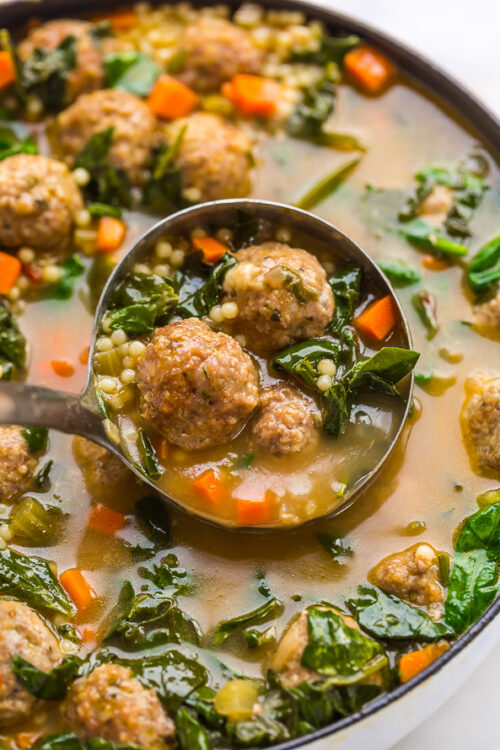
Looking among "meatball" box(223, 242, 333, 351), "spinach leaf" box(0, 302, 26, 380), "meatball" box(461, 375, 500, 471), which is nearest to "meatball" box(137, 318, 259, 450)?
"meatball" box(223, 242, 333, 351)

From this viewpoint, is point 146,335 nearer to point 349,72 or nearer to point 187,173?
point 187,173

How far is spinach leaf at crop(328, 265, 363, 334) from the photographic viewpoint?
15.9 ft

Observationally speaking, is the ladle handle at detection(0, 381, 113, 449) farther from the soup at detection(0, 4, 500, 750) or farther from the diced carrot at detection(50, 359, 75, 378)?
the diced carrot at detection(50, 359, 75, 378)

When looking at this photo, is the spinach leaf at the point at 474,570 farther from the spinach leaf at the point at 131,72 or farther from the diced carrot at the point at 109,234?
the spinach leaf at the point at 131,72

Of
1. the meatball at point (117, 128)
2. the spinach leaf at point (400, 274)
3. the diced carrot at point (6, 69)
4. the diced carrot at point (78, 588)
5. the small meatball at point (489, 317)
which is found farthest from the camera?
the diced carrot at point (6, 69)

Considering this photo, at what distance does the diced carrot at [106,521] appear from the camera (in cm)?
468

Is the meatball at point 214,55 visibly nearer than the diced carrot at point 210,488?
No

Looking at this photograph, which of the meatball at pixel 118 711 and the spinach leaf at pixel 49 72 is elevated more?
the spinach leaf at pixel 49 72

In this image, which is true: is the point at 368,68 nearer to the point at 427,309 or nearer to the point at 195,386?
the point at 427,309

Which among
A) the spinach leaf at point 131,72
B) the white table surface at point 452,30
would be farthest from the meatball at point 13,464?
the white table surface at point 452,30

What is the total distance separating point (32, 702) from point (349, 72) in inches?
167

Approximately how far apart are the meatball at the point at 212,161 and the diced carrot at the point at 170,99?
361mm

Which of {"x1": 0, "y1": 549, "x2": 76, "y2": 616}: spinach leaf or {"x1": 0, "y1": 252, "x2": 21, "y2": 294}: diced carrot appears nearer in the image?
{"x1": 0, "y1": 549, "x2": 76, "y2": 616}: spinach leaf

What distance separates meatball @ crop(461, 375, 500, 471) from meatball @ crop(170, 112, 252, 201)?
1884 mm
